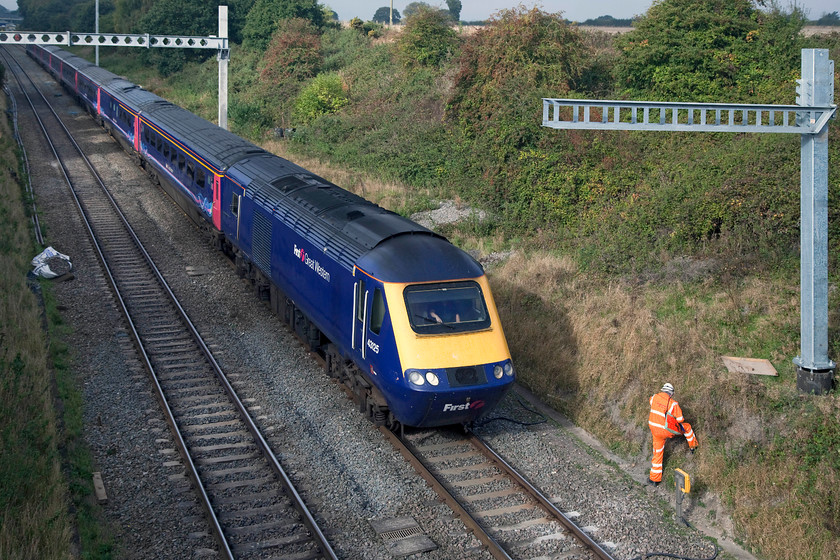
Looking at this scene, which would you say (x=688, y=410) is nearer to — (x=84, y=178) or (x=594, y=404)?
(x=594, y=404)

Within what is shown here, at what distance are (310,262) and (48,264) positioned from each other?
26.7ft

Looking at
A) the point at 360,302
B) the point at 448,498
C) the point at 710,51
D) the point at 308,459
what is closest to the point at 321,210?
the point at 360,302

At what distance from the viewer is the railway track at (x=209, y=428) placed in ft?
28.4

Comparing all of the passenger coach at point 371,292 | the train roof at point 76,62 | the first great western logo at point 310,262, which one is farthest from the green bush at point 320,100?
the first great western logo at point 310,262

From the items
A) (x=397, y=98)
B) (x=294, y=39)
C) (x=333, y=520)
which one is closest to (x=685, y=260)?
(x=333, y=520)

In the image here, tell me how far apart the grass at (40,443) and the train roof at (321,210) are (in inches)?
172

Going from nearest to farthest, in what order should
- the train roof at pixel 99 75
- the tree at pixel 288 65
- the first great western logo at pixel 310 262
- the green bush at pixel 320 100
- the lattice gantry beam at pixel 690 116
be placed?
the lattice gantry beam at pixel 690 116
the first great western logo at pixel 310 262
the train roof at pixel 99 75
the green bush at pixel 320 100
the tree at pixel 288 65

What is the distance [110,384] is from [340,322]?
4129mm

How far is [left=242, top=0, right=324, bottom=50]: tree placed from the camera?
48.2m

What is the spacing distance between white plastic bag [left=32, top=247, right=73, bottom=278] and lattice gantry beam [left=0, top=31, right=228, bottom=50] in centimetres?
1210

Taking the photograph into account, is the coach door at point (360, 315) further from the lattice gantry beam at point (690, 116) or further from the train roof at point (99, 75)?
the train roof at point (99, 75)

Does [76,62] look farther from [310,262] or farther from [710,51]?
[310,262]

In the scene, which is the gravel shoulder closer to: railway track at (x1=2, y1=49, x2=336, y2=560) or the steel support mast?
railway track at (x1=2, y1=49, x2=336, y2=560)

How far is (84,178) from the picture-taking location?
2645cm
